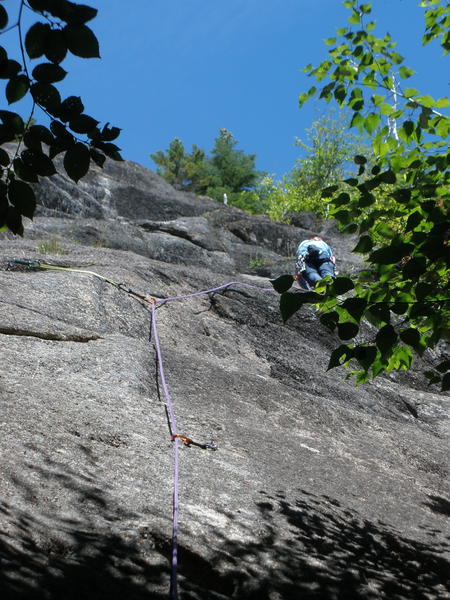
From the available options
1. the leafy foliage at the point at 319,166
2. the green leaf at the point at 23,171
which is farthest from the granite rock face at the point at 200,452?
the leafy foliage at the point at 319,166

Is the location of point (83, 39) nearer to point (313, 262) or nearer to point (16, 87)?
point (16, 87)

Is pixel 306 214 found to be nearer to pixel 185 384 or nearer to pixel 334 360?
pixel 185 384

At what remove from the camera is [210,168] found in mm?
62531

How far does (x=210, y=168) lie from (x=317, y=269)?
1998 inches

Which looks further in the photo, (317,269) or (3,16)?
(317,269)

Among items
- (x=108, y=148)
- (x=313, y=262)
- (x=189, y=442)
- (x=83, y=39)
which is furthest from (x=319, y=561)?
(x=313, y=262)

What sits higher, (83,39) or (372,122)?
(372,122)

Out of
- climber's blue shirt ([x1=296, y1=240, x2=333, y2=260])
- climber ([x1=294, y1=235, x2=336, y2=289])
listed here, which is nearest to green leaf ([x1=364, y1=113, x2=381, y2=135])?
climber ([x1=294, y1=235, x2=336, y2=289])

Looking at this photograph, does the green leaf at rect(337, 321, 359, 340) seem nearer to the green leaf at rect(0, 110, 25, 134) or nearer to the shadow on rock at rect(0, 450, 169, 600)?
the shadow on rock at rect(0, 450, 169, 600)

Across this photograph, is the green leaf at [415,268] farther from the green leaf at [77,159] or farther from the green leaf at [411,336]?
the green leaf at [77,159]

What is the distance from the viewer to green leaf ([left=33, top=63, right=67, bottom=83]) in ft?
7.19

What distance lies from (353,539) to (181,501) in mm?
1226

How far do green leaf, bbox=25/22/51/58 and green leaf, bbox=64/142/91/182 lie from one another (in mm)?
354

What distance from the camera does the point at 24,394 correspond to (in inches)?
190
